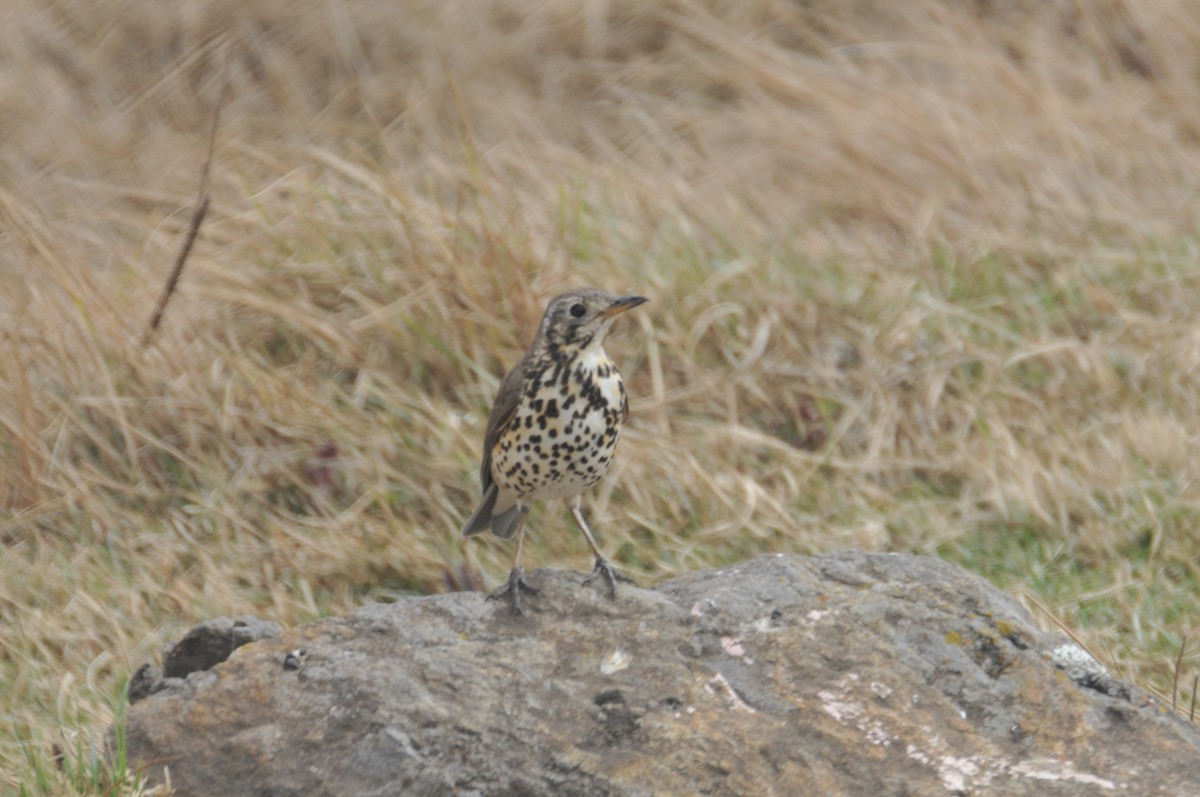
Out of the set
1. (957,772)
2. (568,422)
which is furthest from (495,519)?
(957,772)

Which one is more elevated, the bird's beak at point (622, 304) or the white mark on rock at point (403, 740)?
the bird's beak at point (622, 304)

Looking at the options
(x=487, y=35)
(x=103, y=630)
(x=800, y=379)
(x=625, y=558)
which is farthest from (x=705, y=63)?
(x=103, y=630)

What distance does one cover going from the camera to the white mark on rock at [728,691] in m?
3.49

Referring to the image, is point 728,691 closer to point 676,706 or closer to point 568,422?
point 676,706

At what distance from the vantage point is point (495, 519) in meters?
4.83

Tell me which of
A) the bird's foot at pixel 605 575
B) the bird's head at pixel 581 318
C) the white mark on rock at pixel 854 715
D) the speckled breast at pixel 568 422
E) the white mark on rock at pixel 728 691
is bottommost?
the white mark on rock at pixel 854 715

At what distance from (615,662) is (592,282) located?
3.23m

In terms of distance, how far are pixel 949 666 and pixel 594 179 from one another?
4558 mm

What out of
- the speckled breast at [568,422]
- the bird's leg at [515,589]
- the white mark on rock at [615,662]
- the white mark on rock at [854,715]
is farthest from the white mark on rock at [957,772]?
the speckled breast at [568,422]

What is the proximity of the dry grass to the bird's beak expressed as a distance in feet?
4.98

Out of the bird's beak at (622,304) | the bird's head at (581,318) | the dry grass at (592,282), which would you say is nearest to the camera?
the bird's beak at (622,304)

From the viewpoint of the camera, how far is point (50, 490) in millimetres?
5754

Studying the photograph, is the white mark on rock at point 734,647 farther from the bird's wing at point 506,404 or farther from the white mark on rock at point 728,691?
the bird's wing at point 506,404

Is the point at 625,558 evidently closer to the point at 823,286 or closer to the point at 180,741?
the point at 823,286
